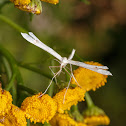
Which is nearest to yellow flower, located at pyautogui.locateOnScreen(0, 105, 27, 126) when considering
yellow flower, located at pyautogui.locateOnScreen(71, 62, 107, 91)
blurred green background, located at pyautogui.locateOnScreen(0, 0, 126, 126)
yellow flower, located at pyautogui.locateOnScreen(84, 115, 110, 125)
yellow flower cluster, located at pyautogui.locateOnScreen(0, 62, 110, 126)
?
yellow flower cluster, located at pyautogui.locateOnScreen(0, 62, 110, 126)

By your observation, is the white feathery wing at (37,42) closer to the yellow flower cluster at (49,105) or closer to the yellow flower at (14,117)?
the yellow flower cluster at (49,105)

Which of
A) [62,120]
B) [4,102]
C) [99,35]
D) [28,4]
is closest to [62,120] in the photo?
[62,120]

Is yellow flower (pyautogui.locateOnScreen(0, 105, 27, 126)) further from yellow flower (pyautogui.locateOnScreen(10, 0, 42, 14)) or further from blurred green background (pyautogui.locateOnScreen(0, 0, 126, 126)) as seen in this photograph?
blurred green background (pyautogui.locateOnScreen(0, 0, 126, 126))

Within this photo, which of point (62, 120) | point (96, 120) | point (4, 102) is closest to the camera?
point (4, 102)

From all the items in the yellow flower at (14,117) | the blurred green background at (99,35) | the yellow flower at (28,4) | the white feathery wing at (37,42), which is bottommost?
the yellow flower at (14,117)

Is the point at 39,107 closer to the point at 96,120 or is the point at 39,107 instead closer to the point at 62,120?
the point at 62,120

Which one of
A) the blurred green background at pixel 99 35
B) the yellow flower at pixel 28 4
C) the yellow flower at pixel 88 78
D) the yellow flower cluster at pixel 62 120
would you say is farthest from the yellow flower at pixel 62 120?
the blurred green background at pixel 99 35
